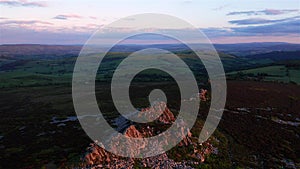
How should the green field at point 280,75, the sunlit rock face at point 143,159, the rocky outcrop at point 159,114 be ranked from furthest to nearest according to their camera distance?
the green field at point 280,75, the rocky outcrop at point 159,114, the sunlit rock face at point 143,159

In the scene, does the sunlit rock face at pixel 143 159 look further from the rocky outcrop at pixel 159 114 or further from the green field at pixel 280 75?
the green field at pixel 280 75

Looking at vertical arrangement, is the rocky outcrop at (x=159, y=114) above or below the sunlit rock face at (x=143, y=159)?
above

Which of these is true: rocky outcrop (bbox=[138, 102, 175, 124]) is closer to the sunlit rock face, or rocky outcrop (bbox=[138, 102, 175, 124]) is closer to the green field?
the sunlit rock face

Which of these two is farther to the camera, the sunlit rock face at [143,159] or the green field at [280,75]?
the green field at [280,75]

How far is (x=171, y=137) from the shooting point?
46156 mm

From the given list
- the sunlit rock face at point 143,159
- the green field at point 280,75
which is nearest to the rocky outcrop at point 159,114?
the sunlit rock face at point 143,159

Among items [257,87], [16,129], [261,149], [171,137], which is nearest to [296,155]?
[261,149]

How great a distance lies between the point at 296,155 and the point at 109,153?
110ft

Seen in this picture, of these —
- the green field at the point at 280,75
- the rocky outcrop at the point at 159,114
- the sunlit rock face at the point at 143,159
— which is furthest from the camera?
the green field at the point at 280,75

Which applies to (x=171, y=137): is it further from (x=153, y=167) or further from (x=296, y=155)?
(x=296, y=155)

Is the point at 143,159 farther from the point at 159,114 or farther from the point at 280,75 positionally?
the point at 280,75

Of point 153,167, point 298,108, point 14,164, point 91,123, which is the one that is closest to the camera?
point 153,167

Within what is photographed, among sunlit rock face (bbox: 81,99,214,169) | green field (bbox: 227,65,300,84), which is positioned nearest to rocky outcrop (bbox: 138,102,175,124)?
sunlit rock face (bbox: 81,99,214,169)

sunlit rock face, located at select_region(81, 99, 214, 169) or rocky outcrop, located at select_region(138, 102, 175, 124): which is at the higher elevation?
rocky outcrop, located at select_region(138, 102, 175, 124)
